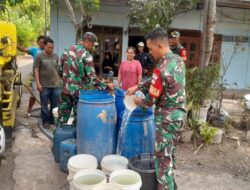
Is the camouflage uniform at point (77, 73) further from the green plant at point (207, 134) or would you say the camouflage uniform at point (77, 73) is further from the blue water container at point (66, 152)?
the green plant at point (207, 134)

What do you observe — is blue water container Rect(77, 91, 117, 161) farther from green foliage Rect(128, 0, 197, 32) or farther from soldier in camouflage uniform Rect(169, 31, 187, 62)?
green foliage Rect(128, 0, 197, 32)

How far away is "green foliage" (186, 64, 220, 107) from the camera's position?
5.53 m

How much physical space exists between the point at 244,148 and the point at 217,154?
0.68 meters

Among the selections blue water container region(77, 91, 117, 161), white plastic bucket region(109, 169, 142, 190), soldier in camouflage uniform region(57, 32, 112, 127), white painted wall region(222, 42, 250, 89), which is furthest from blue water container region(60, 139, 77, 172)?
white painted wall region(222, 42, 250, 89)

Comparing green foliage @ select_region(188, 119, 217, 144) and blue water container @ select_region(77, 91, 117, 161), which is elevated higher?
blue water container @ select_region(77, 91, 117, 161)

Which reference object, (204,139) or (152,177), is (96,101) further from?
(204,139)

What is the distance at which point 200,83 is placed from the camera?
217 inches

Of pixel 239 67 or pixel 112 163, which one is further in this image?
pixel 239 67

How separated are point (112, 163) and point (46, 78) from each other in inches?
116

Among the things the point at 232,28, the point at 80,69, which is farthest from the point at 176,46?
the point at 232,28

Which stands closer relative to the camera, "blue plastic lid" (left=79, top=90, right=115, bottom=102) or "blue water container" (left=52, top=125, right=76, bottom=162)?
"blue plastic lid" (left=79, top=90, right=115, bottom=102)

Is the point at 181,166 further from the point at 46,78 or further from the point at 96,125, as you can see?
the point at 46,78

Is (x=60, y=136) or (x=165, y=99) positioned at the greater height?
(x=165, y=99)

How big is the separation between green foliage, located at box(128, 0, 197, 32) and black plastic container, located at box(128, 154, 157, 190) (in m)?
5.61
